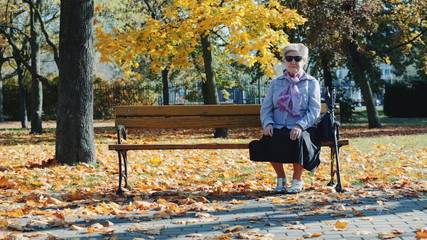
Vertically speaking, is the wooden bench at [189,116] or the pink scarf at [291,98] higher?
the pink scarf at [291,98]

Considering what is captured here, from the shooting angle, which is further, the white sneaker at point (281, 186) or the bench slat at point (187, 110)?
the bench slat at point (187, 110)

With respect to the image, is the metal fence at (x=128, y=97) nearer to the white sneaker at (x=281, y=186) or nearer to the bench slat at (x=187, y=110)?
the bench slat at (x=187, y=110)

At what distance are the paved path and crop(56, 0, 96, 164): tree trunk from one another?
385 cm

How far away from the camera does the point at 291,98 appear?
6.39m

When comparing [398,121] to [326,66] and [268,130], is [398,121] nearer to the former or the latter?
[326,66]

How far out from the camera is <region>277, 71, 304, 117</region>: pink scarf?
637 cm

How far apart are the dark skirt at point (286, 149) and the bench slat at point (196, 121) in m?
0.64

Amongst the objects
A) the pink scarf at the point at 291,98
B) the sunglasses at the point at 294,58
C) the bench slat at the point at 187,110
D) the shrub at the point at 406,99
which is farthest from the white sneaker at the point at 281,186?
the shrub at the point at 406,99

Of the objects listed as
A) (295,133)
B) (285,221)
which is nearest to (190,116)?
(295,133)

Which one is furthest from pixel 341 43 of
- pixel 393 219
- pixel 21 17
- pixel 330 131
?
pixel 393 219

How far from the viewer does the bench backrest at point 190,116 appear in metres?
7.06

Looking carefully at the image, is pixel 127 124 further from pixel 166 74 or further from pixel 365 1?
pixel 166 74

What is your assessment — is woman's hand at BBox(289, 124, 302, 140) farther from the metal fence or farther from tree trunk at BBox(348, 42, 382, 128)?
the metal fence

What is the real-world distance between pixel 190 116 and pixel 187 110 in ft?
0.28
